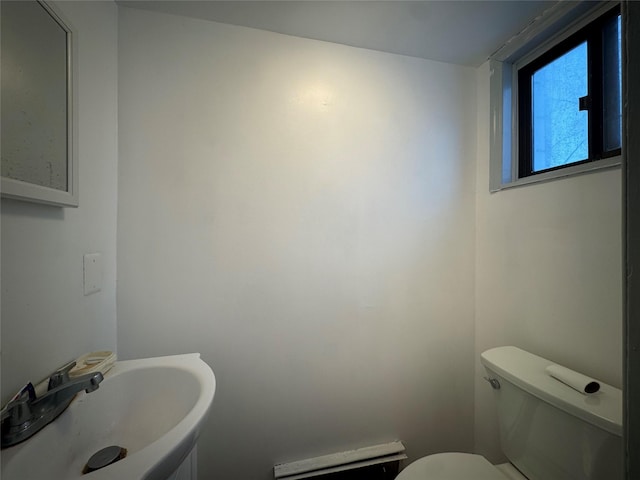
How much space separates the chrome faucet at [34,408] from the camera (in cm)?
46

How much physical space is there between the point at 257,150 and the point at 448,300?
1204 mm

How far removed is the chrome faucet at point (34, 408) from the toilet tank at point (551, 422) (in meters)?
1.25

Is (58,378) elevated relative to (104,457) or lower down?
elevated

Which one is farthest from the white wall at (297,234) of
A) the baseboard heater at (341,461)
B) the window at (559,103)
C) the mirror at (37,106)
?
the mirror at (37,106)

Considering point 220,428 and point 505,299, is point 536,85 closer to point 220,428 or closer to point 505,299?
point 505,299

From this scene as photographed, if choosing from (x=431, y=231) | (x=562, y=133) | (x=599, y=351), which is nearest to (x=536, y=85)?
(x=562, y=133)

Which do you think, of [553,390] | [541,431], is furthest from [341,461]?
[553,390]

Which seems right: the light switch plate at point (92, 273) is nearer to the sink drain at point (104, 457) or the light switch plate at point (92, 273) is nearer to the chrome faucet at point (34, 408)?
the chrome faucet at point (34, 408)

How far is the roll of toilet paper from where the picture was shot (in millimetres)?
703

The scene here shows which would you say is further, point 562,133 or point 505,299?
point 505,299

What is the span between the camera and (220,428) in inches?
39.7

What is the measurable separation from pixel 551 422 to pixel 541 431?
0.20ft

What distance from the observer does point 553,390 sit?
0.74 metres

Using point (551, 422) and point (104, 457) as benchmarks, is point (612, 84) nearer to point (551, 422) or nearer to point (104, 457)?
point (551, 422)
